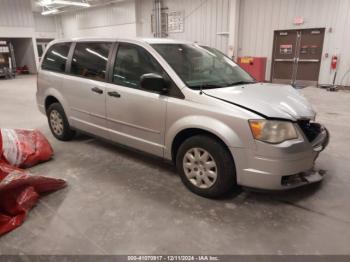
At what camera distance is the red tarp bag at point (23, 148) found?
302 cm

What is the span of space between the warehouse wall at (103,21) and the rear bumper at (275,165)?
12.3 meters

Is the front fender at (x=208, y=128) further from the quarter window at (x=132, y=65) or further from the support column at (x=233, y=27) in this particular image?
the support column at (x=233, y=27)

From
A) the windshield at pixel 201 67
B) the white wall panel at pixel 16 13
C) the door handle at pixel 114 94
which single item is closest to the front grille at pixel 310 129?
the windshield at pixel 201 67

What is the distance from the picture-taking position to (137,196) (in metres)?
2.61

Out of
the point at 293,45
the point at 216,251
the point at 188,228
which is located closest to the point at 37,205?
the point at 188,228

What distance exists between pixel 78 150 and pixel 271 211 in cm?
259

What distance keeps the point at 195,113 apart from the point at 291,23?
27.9ft

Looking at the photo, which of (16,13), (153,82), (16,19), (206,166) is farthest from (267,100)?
(16,13)

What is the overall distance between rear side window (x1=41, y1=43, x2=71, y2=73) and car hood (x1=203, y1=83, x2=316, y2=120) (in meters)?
2.28

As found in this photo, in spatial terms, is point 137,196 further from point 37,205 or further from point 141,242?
point 37,205

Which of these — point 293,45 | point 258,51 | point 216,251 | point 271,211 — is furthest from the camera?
point 258,51

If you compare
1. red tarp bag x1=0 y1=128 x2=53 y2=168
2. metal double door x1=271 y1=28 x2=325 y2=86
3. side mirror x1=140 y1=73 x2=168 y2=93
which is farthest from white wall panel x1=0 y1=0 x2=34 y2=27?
side mirror x1=140 y1=73 x2=168 y2=93

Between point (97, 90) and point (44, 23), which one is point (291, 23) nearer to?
point (97, 90)

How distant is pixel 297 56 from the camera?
948 cm
